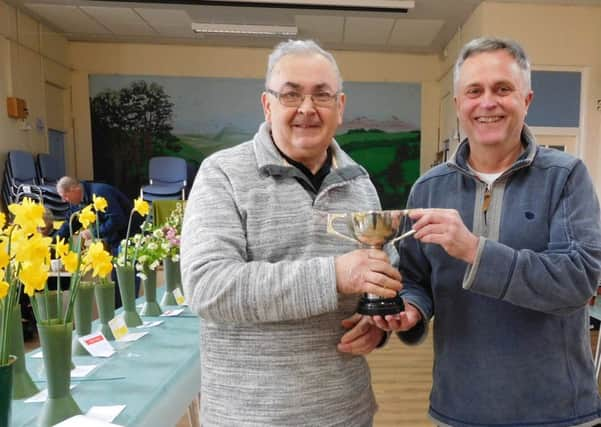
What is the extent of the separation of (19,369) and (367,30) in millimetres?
6135

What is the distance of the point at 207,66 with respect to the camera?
7.23 metres

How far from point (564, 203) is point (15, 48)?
691 cm

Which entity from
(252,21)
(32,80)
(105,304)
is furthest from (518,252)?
(32,80)

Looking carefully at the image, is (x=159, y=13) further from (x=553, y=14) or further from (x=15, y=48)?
(x=553, y=14)

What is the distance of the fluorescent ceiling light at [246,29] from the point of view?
615 centimetres

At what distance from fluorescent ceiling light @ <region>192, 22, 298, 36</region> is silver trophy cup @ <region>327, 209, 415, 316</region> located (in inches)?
229

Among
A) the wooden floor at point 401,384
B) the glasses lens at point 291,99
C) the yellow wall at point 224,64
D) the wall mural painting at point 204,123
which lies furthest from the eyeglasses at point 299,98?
the wall mural painting at point 204,123

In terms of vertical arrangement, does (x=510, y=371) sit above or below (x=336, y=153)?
below

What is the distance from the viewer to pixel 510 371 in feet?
3.38

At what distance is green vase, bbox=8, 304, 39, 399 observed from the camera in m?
1.23

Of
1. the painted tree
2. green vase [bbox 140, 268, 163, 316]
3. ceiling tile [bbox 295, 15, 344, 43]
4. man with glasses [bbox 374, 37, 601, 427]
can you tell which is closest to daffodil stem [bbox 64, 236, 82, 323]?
man with glasses [bbox 374, 37, 601, 427]

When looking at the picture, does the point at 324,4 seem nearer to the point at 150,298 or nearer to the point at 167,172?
the point at 167,172

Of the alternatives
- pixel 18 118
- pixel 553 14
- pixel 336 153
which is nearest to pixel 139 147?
pixel 18 118

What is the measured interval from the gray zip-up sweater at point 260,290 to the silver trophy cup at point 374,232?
0.06 metres
